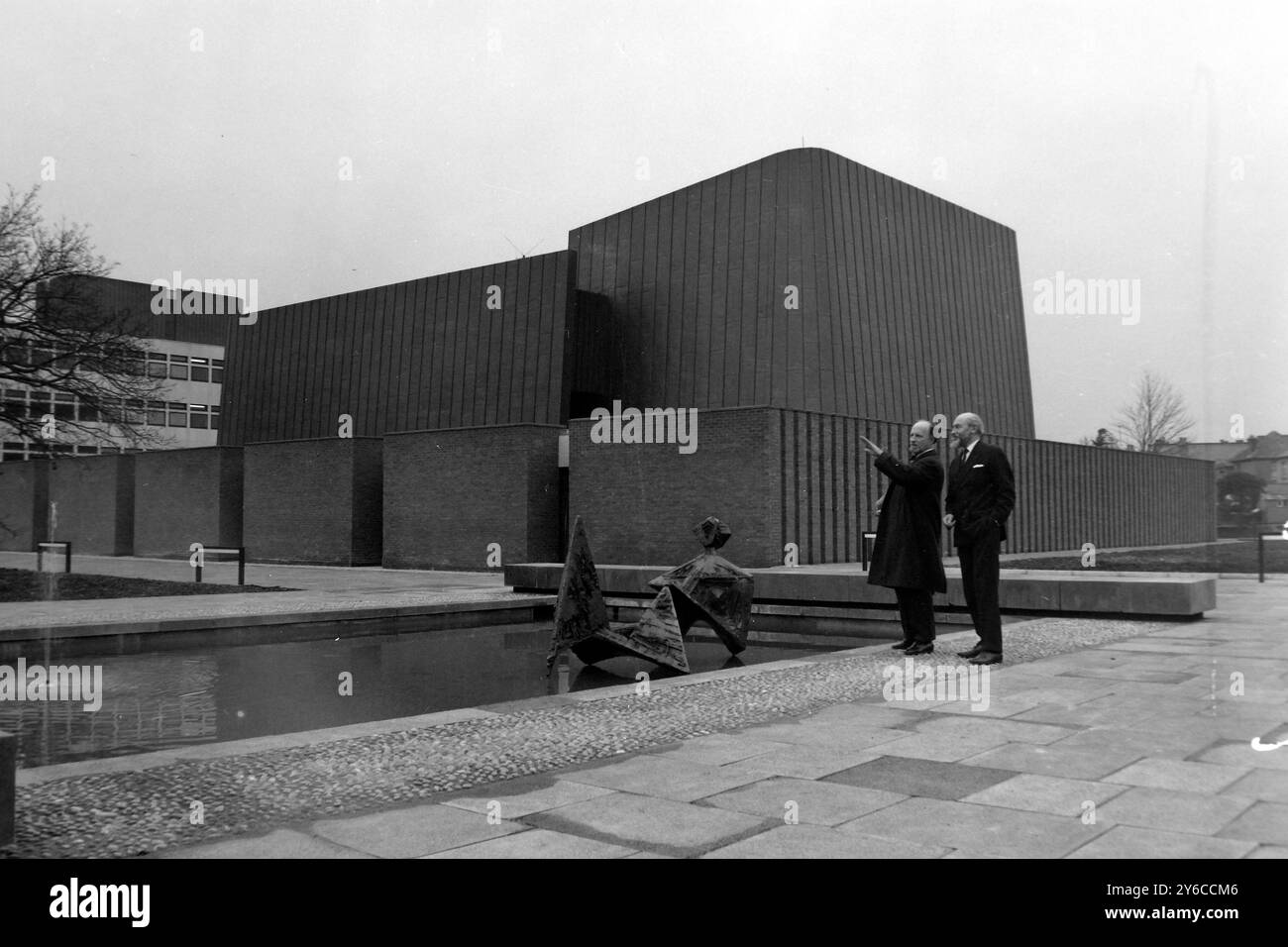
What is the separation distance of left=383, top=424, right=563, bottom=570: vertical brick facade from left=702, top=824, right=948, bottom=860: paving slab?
21598 mm

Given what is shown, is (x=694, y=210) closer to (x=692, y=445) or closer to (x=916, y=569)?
(x=692, y=445)

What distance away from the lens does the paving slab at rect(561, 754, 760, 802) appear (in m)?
4.20

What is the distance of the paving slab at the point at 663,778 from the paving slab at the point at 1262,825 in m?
1.74

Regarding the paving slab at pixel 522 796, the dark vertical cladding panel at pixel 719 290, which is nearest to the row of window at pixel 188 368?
the dark vertical cladding panel at pixel 719 290

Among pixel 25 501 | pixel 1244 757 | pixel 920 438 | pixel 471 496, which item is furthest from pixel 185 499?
pixel 1244 757

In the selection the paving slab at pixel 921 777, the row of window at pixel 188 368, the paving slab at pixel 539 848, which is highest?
the row of window at pixel 188 368

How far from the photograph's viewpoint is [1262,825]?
11.6 feet

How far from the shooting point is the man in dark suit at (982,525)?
7.79 m

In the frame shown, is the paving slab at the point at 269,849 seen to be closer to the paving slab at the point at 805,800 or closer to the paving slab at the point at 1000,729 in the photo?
the paving slab at the point at 805,800

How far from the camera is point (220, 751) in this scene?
5016 millimetres

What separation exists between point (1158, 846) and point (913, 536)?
488 cm

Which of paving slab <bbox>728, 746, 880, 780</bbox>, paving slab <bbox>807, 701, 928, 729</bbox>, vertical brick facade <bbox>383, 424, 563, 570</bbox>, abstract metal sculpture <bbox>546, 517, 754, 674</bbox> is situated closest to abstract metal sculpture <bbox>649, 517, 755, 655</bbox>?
abstract metal sculpture <bbox>546, 517, 754, 674</bbox>
